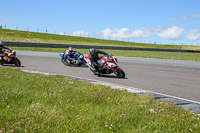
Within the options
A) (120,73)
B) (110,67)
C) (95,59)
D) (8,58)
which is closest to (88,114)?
(120,73)

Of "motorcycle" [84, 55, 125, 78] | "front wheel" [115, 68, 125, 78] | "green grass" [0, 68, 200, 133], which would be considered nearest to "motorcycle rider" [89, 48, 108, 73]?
"motorcycle" [84, 55, 125, 78]

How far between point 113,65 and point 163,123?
7776 millimetres

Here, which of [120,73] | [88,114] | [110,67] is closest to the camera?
[88,114]

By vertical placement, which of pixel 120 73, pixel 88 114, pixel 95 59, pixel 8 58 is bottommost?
pixel 88 114

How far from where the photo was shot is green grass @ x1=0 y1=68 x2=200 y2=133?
4554 mm

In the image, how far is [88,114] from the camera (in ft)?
17.7

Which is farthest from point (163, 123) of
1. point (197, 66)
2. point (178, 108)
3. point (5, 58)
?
point (197, 66)

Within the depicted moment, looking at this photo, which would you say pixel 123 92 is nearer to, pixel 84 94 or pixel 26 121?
pixel 84 94

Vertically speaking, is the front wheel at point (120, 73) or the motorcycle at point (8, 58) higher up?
the motorcycle at point (8, 58)

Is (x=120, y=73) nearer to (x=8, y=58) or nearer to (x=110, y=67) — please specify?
(x=110, y=67)

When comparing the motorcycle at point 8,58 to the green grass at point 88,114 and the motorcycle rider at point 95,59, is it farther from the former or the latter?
the green grass at point 88,114

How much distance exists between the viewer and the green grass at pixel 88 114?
4.55 m

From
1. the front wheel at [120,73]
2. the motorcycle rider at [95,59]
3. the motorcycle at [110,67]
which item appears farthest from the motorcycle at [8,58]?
the front wheel at [120,73]

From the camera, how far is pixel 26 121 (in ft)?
14.9
